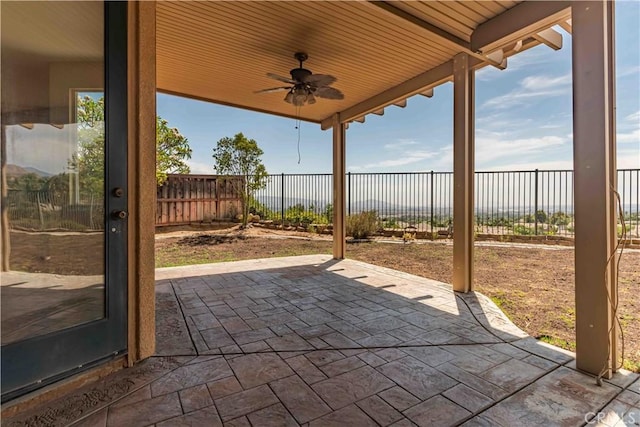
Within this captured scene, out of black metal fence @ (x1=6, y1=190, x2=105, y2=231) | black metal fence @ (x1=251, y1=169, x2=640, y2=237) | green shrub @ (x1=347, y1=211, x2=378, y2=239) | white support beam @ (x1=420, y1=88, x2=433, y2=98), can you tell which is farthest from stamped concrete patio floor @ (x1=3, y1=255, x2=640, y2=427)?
green shrub @ (x1=347, y1=211, x2=378, y2=239)

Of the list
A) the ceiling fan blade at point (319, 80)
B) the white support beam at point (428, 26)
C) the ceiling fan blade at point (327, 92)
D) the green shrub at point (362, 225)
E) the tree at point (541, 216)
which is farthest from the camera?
the green shrub at point (362, 225)

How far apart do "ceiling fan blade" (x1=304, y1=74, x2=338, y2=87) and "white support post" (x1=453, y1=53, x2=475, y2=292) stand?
1511 mm

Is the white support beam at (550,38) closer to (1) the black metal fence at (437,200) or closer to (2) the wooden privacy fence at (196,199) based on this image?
(1) the black metal fence at (437,200)

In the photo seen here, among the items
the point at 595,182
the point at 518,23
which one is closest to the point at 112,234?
the point at 595,182

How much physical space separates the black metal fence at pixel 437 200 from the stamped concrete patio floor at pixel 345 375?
4713mm

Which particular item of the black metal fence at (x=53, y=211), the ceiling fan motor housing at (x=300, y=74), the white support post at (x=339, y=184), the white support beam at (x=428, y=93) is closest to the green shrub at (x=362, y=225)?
the white support post at (x=339, y=184)

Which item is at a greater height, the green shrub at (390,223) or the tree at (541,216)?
the tree at (541,216)

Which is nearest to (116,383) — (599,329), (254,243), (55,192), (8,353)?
(8,353)

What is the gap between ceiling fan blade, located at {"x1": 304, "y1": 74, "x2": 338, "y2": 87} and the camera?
323 cm

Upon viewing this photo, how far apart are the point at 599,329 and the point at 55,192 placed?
3434 mm

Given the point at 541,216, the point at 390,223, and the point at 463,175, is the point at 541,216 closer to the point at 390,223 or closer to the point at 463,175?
the point at 390,223

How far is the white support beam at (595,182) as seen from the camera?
5.88 feet

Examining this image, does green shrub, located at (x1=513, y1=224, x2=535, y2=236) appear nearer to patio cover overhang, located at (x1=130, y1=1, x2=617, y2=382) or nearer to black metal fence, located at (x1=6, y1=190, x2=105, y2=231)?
patio cover overhang, located at (x1=130, y1=1, x2=617, y2=382)

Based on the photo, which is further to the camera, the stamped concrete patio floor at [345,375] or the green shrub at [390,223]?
the green shrub at [390,223]
